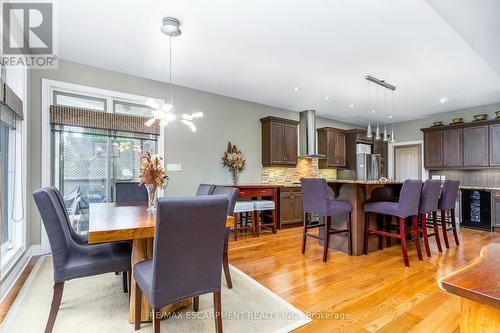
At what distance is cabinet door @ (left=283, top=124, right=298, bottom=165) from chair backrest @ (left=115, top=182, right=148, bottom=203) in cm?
320

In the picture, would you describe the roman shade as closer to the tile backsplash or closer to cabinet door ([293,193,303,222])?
the tile backsplash

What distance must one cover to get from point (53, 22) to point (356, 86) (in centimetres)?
439

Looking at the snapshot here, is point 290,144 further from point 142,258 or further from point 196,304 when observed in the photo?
point 142,258

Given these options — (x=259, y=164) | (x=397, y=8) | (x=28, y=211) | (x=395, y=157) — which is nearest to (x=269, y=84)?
(x=259, y=164)

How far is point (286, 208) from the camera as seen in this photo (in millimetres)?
5027

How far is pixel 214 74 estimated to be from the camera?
389cm

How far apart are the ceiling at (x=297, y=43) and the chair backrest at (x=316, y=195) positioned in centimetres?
170

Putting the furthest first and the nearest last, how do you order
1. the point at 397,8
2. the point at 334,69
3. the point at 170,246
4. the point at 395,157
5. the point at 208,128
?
the point at 395,157 → the point at 208,128 → the point at 334,69 → the point at 397,8 → the point at 170,246

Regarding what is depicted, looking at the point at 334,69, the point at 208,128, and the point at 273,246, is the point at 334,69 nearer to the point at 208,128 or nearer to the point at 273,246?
the point at 208,128

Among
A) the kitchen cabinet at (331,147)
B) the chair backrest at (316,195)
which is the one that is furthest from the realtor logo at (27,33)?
the kitchen cabinet at (331,147)

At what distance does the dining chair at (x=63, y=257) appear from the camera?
162 cm

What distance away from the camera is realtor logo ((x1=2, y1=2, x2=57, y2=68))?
2416 mm

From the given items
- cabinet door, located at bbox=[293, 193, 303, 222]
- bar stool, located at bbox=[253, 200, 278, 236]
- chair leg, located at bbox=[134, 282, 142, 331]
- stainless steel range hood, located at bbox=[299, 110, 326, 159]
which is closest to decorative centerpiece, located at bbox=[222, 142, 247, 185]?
bar stool, located at bbox=[253, 200, 278, 236]

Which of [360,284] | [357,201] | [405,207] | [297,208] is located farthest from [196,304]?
[297,208]
